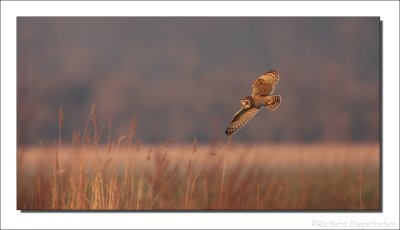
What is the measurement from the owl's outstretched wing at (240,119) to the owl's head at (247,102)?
2cm

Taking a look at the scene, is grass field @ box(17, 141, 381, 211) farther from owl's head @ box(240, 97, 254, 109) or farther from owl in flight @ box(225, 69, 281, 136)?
owl's head @ box(240, 97, 254, 109)

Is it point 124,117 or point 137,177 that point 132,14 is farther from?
point 137,177

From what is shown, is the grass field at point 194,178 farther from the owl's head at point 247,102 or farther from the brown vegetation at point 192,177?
the owl's head at point 247,102

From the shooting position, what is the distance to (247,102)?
466 cm

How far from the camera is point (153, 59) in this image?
4.70 metres

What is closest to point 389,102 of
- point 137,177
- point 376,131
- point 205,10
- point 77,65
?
point 376,131

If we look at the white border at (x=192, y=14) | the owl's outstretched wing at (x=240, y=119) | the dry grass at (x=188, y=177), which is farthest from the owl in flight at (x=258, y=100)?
the white border at (x=192, y=14)

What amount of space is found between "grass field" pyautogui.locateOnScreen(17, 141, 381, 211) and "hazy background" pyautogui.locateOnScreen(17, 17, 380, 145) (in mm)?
107

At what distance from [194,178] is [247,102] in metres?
0.69

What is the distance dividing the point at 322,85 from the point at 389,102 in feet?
1.66

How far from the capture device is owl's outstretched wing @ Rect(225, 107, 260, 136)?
4.63 metres

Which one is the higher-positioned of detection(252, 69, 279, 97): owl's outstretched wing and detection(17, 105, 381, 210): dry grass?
detection(252, 69, 279, 97): owl's outstretched wing

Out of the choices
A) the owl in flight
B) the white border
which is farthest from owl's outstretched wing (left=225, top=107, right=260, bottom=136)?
the white border

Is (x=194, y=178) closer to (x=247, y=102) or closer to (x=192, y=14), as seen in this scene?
(x=247, y=102)
